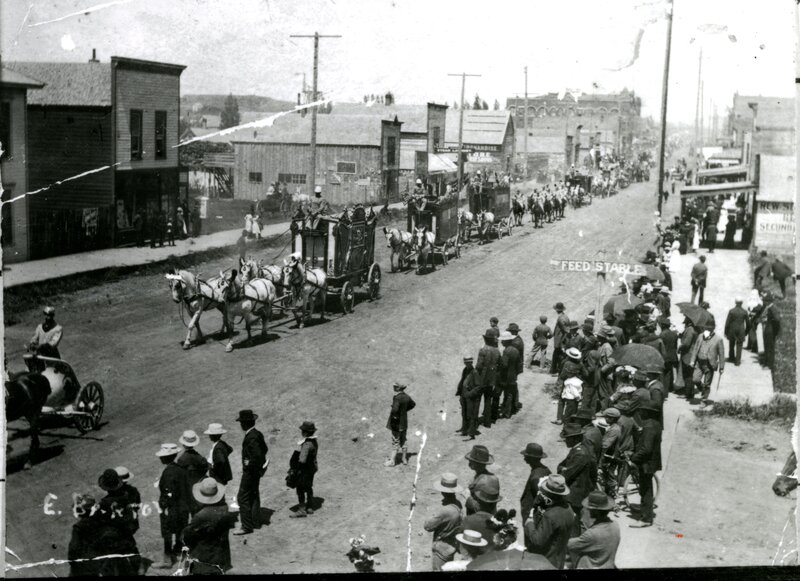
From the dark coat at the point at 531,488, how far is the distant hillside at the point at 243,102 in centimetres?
525

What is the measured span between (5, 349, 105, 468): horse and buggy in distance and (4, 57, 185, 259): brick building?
1.28 metres

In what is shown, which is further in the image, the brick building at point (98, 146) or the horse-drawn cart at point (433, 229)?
the horse-drawn cart at point (433, 229)

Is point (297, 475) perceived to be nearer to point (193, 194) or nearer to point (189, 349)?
point (189, 349)

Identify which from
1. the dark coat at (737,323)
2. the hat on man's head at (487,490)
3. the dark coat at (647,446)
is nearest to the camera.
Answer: the hat on man's head at (487,490)

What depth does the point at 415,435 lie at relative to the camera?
32.7 feet

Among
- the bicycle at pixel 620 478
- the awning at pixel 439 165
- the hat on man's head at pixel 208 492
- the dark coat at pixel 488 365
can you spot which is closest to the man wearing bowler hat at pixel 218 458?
the hat on man's head at pixel 208 492

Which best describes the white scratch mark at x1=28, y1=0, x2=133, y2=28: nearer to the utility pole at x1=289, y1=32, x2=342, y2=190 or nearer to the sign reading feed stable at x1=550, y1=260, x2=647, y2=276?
the utility pole at x1=289, y1=32, x2=342, y2=190

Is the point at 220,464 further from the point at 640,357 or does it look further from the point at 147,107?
the point at 640,357

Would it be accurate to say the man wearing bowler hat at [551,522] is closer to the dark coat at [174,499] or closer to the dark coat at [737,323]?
the dark coat at [174,499]

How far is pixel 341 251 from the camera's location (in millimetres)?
13602

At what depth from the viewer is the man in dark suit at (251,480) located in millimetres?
8344

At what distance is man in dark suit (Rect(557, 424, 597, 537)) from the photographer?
324 inches

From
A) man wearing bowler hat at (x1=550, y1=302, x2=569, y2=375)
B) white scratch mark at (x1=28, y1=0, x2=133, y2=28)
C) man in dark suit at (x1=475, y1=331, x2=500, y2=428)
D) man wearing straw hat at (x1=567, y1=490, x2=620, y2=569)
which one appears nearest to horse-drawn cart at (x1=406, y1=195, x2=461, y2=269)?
man wearing bowler hat at (x1=550, y1=302, x2=569, y2=375)

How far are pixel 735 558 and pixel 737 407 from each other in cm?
294
